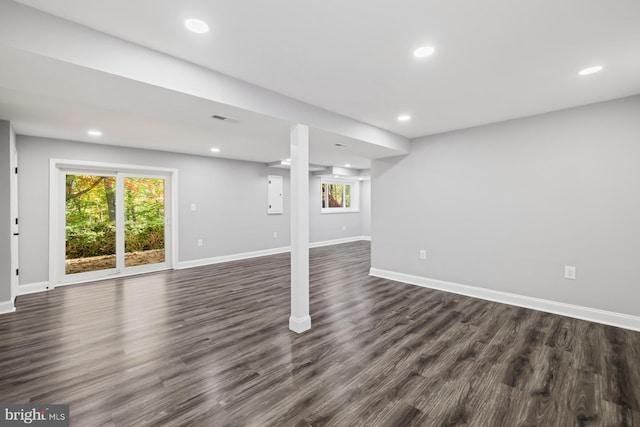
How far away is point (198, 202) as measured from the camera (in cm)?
625

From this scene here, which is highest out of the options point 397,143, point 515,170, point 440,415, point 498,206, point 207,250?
point 397,143

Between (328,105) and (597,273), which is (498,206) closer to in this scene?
(597,273)

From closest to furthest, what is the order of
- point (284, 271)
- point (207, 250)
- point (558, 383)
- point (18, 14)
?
1. point (18, 14)
2. point (558, 383)
3. point (284, 271)
4. point (207, 250)

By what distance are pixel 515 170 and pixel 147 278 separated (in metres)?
6.26

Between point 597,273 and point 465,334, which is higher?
point 597,273

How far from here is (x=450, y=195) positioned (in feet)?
14.4

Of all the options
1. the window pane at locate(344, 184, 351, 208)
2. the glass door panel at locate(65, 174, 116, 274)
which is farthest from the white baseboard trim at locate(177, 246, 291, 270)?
the window pane at locate(344, 184, 351, 208)

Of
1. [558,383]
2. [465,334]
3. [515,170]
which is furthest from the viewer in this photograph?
[515,170]

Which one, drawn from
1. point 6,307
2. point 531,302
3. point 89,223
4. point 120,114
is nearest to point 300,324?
point 531,302

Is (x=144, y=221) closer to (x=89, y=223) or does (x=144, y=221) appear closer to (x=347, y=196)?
(x=89, y=223)

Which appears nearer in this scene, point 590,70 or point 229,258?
point 590,70

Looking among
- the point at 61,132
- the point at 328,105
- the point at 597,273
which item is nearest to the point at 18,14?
the point at 328,105

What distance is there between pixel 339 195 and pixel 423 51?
7.66m

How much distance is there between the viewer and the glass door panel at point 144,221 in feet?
18.0
